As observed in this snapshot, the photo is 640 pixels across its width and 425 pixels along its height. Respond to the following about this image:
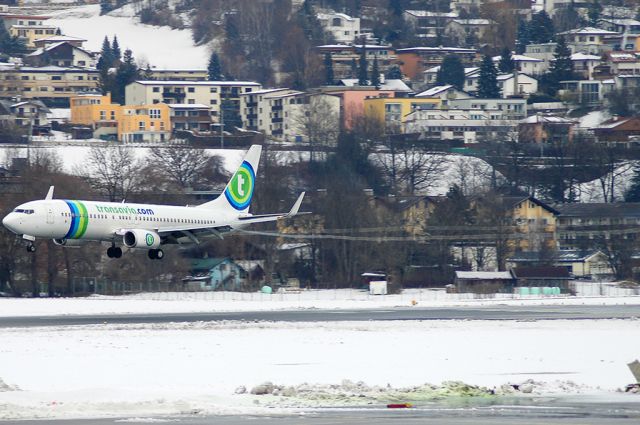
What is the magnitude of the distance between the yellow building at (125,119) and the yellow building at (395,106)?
2689cm

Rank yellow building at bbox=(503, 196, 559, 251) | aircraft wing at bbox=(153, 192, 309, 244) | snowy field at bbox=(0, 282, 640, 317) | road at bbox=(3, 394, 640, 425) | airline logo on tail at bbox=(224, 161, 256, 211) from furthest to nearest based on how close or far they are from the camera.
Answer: yellow building at bbox=(503, 196, 559, 251) < airline logo on tail at bbox=(224, 161, 256, 211) < aircraft wing at bbox=(153, 192, 309, 244) < snowy field at bbox=(0, 282, 640, 317) < road at bbox=(3, 394, 640, 425)

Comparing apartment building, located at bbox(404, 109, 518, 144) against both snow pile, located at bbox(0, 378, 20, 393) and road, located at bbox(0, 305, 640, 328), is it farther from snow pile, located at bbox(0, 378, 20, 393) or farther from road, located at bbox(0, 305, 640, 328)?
snow pile, located at bbox(0, 378, 20, 393)

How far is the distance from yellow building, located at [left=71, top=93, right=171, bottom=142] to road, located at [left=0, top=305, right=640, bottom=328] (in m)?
119

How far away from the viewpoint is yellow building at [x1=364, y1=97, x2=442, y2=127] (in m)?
186

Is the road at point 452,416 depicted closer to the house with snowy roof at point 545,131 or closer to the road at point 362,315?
the road at point 362,315

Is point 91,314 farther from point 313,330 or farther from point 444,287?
point 444,287

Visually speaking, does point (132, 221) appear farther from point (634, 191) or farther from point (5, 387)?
point (634, 191)

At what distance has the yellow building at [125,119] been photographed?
182250 millimetres

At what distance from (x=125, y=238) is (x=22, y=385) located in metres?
32.8

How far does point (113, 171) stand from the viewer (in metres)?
125

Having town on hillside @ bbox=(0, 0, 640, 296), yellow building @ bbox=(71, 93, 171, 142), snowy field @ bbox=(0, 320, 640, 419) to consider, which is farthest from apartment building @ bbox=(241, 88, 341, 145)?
snowy field @ bbox=(0, 320, 640, 419)

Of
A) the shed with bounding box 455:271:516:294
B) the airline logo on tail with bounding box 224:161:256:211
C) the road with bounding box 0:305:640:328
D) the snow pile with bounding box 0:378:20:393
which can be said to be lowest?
the shed with bounding box 455:271:516:294

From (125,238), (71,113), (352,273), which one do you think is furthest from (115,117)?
(125,238)

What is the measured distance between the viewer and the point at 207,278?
9844 cm
